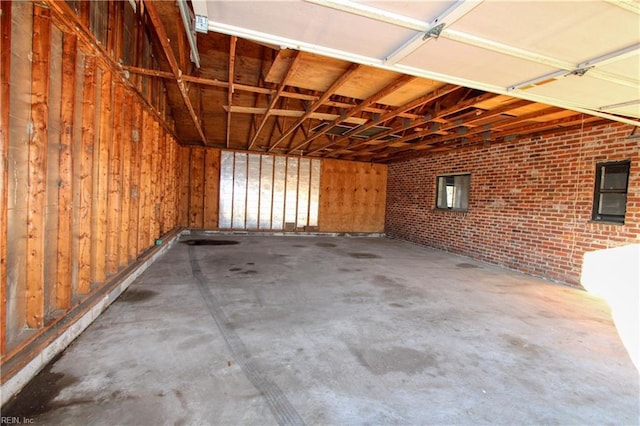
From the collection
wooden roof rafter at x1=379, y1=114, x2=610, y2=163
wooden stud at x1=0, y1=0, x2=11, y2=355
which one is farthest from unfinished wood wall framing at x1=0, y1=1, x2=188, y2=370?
wooden roof rafter at x1=379, y1=114, x2=610, y2=163

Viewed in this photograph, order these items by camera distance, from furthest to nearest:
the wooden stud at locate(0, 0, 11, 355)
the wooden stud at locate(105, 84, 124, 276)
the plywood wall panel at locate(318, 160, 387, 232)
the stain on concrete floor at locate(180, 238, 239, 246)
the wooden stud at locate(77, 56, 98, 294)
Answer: the plywood wall panel at locate(318, 160, 387, 232) < the stain on concrete floor at locate(180, 238, 239, 246) < the wooden stud at locate(105, 84, 124, 276) < the wooden stud at locate(77, 56, 98, 294) < the wooden stud at locate(0, 0, 11, 355)

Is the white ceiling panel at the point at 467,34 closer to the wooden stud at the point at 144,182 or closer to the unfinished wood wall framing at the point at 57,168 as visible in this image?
the unfinished wood wall framing at the point at 57,168

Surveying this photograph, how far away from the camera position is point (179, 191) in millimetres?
8562

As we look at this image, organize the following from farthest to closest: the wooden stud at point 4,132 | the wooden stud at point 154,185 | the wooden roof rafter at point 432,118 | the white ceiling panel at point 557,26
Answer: the wooden stud at point 154,185, the wooden roof rafter at point 432,118, the wooden stud at point 4,132, the white ceiling panel at point 557,26

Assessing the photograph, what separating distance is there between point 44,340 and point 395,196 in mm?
9419

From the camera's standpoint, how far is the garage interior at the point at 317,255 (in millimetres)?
1823

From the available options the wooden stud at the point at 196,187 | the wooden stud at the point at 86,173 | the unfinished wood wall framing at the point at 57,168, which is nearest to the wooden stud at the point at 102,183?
the unfinished wood wall framing at the point at 57,168

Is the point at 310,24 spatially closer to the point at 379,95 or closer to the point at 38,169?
the point at 38,169

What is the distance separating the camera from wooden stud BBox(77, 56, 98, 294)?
2.78 m

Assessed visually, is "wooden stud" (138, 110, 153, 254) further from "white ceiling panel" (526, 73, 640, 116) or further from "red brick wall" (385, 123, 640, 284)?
"red brick wall" (385, 123, 640, 284)

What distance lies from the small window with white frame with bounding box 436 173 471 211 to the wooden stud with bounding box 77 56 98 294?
285 inches

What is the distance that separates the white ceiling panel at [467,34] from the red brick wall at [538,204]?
2.87 meters

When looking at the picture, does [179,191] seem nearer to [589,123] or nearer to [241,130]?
[241,130]

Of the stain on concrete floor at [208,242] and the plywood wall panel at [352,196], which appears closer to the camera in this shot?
the stain on concrete floor at [208,242]
